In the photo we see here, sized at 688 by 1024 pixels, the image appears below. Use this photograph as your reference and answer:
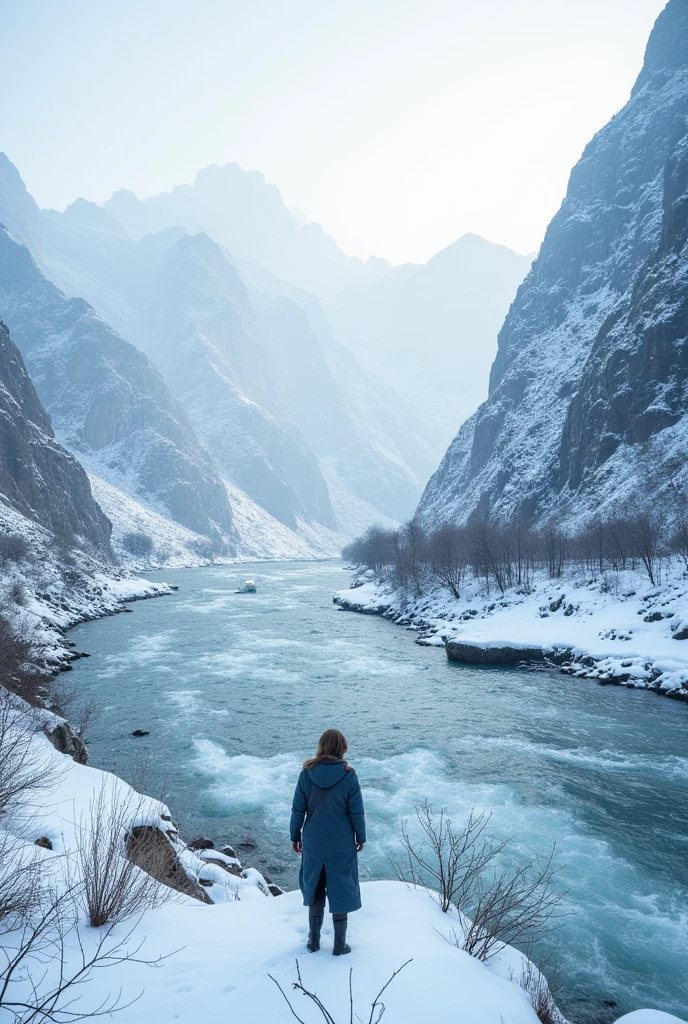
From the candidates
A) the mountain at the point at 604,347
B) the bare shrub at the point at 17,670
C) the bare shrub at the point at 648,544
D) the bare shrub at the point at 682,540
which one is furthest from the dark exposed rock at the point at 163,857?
the mountain at the point at 604,347

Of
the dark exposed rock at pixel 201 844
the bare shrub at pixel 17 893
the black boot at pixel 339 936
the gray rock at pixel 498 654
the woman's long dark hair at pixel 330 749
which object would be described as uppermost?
the woman's long dark hair at pixel 330 749

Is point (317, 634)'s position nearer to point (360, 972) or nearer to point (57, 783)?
point (57, 783)

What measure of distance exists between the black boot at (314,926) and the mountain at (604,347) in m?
57.1

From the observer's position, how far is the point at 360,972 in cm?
521

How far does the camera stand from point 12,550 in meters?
52.7

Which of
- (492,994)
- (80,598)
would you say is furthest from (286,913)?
(80,598)

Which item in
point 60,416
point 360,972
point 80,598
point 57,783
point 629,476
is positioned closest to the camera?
point 360,972

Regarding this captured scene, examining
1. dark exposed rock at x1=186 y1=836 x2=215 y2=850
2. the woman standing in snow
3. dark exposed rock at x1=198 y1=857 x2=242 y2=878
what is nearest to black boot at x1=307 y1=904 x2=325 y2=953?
the woman standing in snow

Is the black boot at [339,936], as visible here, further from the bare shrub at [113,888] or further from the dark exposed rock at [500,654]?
the dark exposed rock at [500,654]

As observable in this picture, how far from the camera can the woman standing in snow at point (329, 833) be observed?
5602mm

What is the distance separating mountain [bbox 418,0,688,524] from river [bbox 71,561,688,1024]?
37.6 meters

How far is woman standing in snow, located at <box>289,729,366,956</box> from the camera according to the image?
18.4 feet

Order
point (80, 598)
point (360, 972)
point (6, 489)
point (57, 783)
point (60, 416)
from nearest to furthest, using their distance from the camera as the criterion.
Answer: point (360, 972), point (57, 783), point (80, 598), point (6, 489), point (60, 416)

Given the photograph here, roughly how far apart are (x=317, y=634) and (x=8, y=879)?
41.6 m
